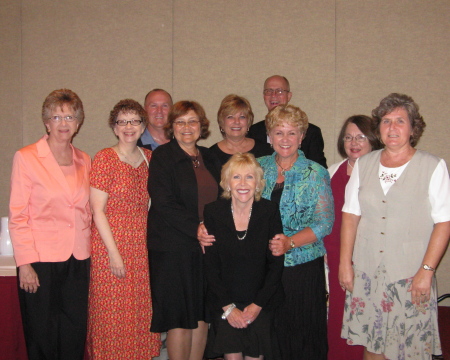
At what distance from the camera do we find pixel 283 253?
2365 mm

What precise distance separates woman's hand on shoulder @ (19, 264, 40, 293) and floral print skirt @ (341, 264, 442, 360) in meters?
1.90

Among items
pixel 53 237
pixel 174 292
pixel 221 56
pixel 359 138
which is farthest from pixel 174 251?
pixel 221 56

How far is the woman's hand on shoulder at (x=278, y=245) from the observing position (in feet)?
7.67

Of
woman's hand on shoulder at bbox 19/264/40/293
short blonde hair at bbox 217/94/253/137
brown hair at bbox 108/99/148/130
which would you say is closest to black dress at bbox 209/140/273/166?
short blonde hair at bbox 217/94/253/137

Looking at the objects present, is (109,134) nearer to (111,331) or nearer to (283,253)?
(111,331)

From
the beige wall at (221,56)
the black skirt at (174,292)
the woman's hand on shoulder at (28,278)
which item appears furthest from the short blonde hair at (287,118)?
the beige wall at (221,56)

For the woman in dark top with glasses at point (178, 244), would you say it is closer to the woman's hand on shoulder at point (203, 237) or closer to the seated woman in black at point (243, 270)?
the woman's hand on shoulder at point (203, 237)

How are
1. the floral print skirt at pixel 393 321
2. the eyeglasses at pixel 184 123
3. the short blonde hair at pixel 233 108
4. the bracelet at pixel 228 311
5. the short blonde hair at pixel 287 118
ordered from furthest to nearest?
the short blonde hair at pixel 233 108 < the eyeglasses at pixel 184 123 < the short blonde hair at pixel 287 118 < the bracelet at pixel 228 311 < the floral print skirt at pixel 393 321

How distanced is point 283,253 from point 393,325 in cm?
70

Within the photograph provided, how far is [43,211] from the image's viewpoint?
2.49 metres

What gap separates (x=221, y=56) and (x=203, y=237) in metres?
2.98

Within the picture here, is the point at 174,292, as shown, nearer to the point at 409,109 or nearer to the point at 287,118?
the point at 287,118

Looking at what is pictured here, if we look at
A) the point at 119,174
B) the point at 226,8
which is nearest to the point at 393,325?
the point at 119,174

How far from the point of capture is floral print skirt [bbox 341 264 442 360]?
86.4 inches
